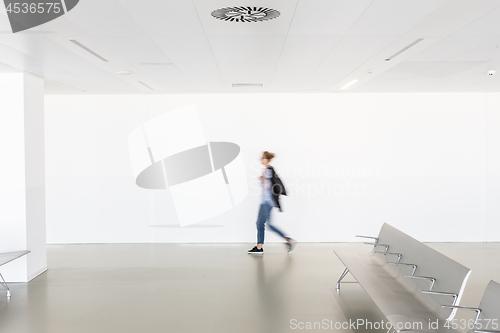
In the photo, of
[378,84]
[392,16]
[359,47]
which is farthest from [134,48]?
[378,84]

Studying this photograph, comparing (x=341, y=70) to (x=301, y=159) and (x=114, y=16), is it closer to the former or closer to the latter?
(x=301, y=159)

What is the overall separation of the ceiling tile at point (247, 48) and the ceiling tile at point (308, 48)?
0.09 metres

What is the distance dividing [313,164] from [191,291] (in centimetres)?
358

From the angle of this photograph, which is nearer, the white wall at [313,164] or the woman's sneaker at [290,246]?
the woman's sneaker at [290,246]

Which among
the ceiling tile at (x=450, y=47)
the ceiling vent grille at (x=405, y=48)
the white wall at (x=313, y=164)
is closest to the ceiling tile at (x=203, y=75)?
the white wall at (x=313, y=164)

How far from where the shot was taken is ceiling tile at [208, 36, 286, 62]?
3412 mm

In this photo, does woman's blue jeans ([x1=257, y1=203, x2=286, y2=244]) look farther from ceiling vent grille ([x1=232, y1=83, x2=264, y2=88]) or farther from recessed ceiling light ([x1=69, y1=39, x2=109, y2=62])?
recessed ceiling light ([x1=69, y1=39, x2=109, y2=62])

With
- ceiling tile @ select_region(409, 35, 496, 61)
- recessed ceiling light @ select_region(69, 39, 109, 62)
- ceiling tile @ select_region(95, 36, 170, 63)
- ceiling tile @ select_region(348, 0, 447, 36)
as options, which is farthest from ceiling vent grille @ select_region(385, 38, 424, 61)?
recessed ceiling light @ select_region(69, 39, 109, 62)

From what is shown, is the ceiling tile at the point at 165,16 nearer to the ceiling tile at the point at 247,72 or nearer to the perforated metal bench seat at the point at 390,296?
the ceiling tile at the point at 247,72

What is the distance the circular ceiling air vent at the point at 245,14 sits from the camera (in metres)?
2.69

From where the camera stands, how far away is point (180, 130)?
6.80m

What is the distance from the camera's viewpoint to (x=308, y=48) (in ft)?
12.3

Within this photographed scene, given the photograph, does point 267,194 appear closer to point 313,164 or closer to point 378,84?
point 313,164

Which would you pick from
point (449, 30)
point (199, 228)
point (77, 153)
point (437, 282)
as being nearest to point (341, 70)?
point (449, 30)
